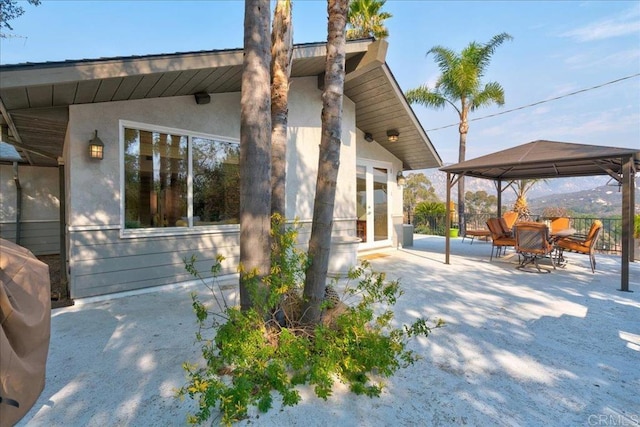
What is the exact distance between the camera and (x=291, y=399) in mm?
1816

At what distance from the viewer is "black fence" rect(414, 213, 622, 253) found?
9289 millimetres

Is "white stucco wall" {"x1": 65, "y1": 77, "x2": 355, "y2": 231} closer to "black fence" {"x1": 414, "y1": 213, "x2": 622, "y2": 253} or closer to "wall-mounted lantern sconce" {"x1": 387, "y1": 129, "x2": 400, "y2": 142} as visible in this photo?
"wall-mounted lantern sconce" {"x1": 387, "y1": 129, "x2": 400, "y2": 142}

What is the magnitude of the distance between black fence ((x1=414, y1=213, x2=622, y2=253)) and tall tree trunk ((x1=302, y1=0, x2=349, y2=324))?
26.0ft

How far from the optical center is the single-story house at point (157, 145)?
12.2ft

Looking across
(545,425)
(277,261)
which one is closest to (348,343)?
(277,261)

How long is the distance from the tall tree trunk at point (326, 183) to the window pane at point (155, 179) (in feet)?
10.8

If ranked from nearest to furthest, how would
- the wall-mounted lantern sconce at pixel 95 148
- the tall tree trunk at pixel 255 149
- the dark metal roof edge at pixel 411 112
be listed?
the tall tree trunk at pixel 255 149 < the wall-mounted lantern sconce at pixel 95 148 < the dark metal roof edge at pixel 411 112

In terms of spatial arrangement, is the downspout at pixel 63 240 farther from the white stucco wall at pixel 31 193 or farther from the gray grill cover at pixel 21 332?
the white stucco wall at pixel 31 193

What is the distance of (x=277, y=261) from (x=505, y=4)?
12.7 m

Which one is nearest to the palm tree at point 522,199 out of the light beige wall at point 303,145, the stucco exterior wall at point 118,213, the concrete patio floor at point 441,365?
the concrete patio floor at point 441,365

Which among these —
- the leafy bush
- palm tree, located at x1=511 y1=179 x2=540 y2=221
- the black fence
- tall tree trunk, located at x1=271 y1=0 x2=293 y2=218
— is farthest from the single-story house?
palm tree, located at x1=511 y1=179 x2=540 y2=221

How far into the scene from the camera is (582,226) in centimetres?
1079

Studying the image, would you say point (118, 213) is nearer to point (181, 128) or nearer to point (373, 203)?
point (181, 128)

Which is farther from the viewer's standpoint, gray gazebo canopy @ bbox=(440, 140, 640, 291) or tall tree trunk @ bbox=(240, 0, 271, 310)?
gray gazebo canopy @ bbox=(440, 140, 640, 291)
